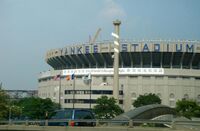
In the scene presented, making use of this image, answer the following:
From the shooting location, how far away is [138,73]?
132500mm

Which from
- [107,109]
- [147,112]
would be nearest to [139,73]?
[107,109]

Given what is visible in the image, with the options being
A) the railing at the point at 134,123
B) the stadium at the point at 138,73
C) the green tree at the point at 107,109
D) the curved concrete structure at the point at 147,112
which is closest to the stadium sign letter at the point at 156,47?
the stadium at the point at 138,73

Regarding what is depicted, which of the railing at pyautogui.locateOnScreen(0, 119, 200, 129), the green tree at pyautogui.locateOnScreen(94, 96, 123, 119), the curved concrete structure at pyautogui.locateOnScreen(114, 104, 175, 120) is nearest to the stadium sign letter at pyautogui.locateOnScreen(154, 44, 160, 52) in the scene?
the green tree at pyautogui.locateOnScreen(94, 96, 123, 119)

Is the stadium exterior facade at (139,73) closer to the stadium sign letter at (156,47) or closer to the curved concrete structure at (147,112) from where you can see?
the stadium sign letter at (156,47)

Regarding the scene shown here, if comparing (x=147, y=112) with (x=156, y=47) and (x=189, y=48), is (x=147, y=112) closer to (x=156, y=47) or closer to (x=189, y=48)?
(x=156, y=47)

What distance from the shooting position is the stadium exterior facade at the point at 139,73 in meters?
129

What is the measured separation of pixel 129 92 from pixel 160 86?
1015cm

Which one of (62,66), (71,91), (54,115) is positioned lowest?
(54,115)

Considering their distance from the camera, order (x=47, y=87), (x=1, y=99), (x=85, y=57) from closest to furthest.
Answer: (x=1, y=99), (x=85, y=57), (x=47, y=87)

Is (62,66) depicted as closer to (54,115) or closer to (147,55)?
(147,55)

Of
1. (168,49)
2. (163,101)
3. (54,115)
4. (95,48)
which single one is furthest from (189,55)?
(54,115)

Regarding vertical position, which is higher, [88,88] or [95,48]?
[95,48]

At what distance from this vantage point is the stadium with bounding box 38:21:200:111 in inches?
5084

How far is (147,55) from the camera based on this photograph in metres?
132
